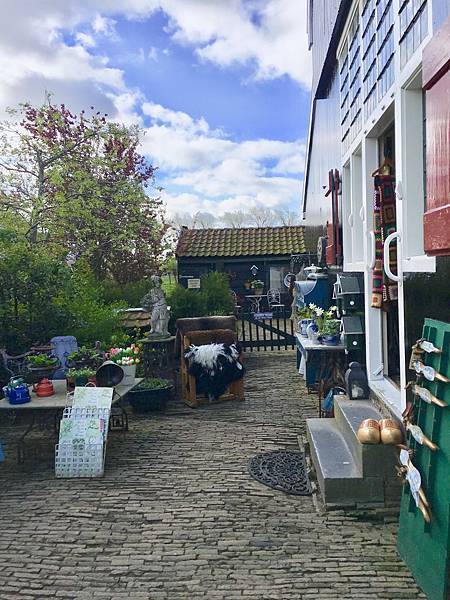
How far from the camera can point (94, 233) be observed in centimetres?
1386

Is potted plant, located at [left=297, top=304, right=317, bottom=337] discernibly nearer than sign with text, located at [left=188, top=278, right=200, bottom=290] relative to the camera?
Yes

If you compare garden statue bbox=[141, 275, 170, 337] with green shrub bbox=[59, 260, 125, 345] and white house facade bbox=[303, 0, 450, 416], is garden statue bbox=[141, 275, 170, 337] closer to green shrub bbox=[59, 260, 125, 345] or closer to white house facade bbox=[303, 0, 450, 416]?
green shrub bbox=[59, 260, 125, 345]

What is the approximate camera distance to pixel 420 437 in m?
3.03

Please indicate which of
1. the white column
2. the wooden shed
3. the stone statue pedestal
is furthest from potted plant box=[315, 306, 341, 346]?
the wooden shed

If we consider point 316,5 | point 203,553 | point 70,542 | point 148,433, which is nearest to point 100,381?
point 148,433

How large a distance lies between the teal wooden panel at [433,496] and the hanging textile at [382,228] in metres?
1.80

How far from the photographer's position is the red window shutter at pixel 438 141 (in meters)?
2.50

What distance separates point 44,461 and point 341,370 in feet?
12.6

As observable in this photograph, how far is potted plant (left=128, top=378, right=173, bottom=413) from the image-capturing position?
7383 mm

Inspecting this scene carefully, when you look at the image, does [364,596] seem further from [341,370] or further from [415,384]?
[341,370]

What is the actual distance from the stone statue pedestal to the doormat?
3.42 meters

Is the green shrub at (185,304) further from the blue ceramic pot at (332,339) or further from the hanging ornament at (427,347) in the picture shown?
the hanging ornament at (427,347)

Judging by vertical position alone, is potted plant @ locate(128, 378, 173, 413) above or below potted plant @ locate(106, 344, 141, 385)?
below

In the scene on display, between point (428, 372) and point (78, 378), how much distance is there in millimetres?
4031
